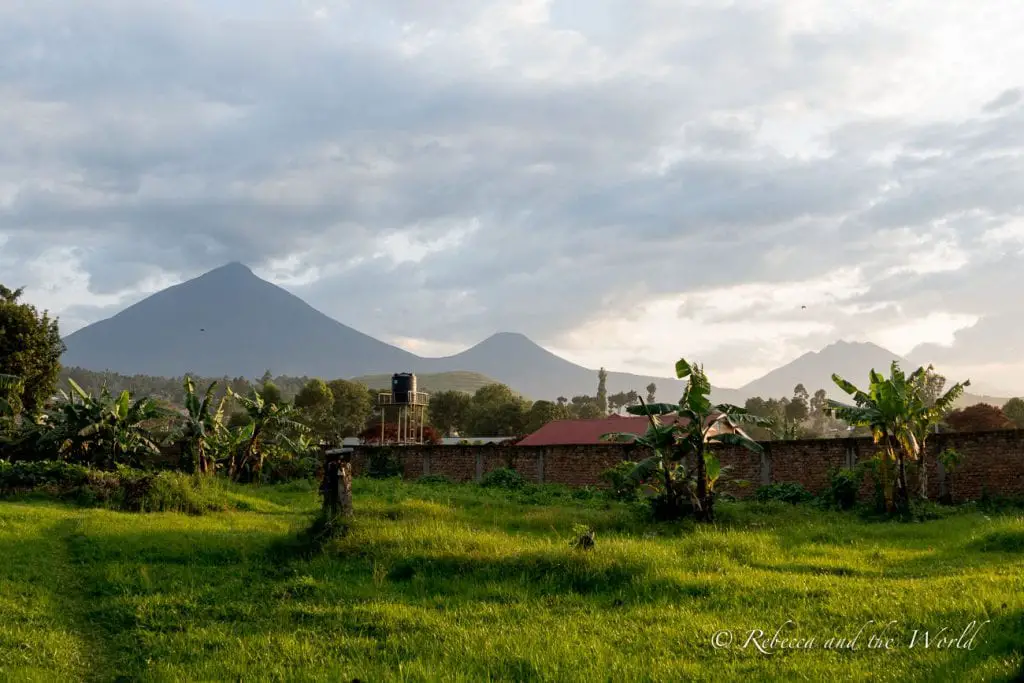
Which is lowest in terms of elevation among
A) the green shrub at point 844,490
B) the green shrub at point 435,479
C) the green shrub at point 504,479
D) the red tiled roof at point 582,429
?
the green shrub at point 435,479

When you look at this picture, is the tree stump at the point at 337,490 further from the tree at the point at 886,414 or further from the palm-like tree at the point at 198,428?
the palm-like tree at the point at 198,428

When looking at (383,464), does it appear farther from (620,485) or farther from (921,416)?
(921,416)

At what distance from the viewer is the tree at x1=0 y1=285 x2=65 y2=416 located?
3428cm

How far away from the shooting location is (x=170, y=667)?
7117 millimetres

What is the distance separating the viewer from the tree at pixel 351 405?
258ft

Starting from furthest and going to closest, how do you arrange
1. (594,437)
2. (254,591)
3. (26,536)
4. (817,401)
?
(817,401) < (594,437) < (26,536) < (254,591)

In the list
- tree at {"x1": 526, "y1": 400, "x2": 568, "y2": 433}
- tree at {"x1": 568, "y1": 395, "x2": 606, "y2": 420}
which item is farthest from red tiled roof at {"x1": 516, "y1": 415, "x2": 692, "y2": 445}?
tree at {"x1": 568, "y1": 395, "x2": 606, "y2": 420}

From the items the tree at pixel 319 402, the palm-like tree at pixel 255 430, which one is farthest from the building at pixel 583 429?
the tree at pixel 319 402

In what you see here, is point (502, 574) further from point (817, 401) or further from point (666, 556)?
point (817, 401)

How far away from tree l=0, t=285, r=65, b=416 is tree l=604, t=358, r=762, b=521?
92.9ft

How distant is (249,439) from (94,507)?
10.0 metres

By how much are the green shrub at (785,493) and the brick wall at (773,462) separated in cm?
35

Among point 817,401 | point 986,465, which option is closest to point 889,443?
point 986,465

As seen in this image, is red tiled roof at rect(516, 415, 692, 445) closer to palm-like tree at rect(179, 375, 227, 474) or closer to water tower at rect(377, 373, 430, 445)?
water tower at rect(377, 373, 430, 445)
